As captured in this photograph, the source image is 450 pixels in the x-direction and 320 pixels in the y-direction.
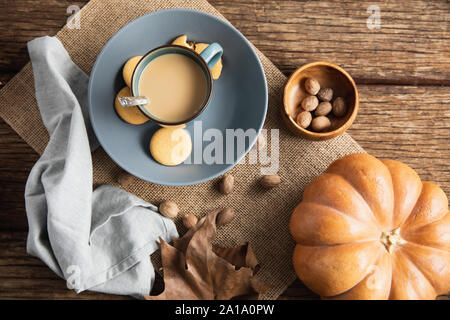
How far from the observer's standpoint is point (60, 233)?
935 millimetres

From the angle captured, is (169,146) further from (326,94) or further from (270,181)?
(326,94)

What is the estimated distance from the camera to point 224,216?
3.44 feet

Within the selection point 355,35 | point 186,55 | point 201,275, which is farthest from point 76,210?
point 355,35

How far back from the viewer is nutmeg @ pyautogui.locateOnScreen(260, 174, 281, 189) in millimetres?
1054

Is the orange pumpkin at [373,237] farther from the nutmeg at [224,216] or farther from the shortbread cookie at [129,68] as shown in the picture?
the shortbread cookie at [129,68]

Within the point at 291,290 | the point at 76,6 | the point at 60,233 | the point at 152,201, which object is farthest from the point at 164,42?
the point at 291,290

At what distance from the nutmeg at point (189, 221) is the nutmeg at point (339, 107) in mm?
472

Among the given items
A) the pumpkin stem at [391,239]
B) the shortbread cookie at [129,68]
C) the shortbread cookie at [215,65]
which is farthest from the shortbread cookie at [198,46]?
the pumpkin stem at [391,239]

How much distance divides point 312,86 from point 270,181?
276mm

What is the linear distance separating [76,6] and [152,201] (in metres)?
0.58

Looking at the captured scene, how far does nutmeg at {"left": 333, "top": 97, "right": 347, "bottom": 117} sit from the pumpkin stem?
331 millimetres

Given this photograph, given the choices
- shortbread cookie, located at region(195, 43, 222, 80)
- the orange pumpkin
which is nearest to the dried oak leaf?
the orange pumpkin

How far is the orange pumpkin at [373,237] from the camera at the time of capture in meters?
0.88

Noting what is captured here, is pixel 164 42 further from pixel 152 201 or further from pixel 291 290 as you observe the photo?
pixel 291 290
